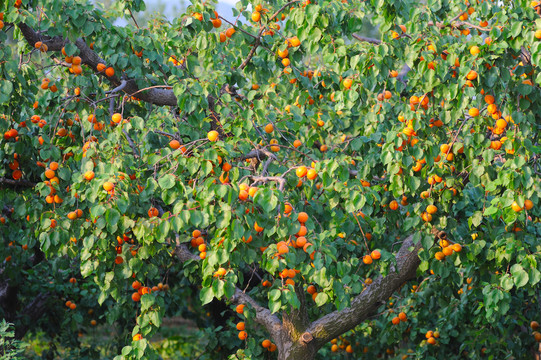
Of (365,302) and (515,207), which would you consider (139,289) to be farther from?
(515,207)

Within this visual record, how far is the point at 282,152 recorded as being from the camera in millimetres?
4996

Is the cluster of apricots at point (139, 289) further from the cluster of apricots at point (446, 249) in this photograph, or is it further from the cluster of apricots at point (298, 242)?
the cluster of apricots at point (446, 249)

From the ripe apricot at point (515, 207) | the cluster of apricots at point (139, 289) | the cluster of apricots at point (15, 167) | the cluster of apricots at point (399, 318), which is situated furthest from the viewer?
the cluster of apricots at point (399, 318)

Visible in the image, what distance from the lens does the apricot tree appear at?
3.20 meters

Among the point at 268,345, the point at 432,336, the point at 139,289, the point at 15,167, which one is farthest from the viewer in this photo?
the point at 432,336

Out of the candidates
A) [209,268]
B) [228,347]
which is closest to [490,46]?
[209,268]

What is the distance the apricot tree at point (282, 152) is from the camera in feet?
10.5

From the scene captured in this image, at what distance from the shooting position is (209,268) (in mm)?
3107

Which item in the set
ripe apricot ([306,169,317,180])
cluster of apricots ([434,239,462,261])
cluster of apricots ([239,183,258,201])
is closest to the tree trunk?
cluster of apricots ([434,239,462,261])

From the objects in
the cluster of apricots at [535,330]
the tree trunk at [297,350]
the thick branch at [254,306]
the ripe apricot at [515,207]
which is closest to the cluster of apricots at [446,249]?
the ripe apricot at [515,207]

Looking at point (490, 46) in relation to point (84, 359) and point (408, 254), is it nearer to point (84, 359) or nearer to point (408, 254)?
point (408, 254)

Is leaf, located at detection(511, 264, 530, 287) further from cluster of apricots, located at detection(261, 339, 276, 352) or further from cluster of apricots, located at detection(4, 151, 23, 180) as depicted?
cluster of apricots, located at detection(4, 151, 23, 180)

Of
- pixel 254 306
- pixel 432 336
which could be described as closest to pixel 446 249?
pixel 254 306

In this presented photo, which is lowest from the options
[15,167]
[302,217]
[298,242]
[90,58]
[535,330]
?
[535,330]
